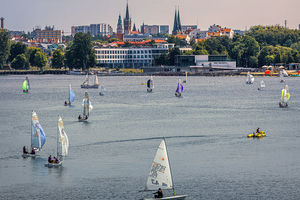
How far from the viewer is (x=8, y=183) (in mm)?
62062

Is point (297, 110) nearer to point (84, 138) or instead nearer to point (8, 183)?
point (84, 138)

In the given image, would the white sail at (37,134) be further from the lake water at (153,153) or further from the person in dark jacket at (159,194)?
the person in dark jacket at (159,194)

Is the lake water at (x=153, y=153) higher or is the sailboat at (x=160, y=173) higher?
the sailboat at (x=160, y=173)

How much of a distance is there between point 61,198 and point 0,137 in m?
34.5

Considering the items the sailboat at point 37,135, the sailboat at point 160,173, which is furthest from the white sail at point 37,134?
the sailboat at point 160,173

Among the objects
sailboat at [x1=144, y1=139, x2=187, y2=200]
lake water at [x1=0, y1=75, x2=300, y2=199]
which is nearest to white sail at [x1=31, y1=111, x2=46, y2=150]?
lake water at [x1=0, y1=75, x2=300, y2=199]

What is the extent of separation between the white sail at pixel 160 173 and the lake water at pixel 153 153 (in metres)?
4.44

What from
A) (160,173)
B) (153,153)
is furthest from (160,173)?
(153,153)

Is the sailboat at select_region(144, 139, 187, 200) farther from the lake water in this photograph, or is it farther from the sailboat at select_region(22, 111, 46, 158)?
the sailboat at select_region(22, 111, 46, 158)

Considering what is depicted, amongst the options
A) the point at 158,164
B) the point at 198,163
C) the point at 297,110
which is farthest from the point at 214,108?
the point at 158,164

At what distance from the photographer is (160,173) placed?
52531mm

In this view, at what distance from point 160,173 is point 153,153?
2398cm

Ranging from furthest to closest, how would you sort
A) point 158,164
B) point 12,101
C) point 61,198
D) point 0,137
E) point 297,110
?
point 12,101, point 297,110, point 0,137, point 61,198, point 158,164

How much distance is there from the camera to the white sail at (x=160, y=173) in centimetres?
5131
